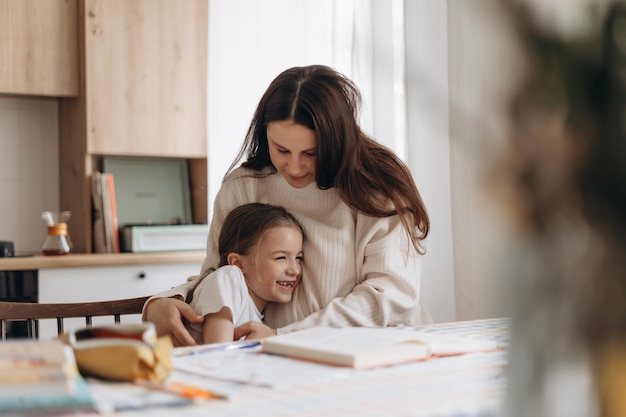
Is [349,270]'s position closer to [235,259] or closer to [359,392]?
[235,259]

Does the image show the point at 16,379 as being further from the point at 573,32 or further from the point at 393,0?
the point at 393,0

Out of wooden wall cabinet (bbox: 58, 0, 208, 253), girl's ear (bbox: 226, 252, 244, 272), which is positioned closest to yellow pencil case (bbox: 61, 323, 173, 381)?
girl's ear (bbox: 226, 252, 244, 272)

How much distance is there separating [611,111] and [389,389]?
0.75m

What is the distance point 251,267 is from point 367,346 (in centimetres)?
73

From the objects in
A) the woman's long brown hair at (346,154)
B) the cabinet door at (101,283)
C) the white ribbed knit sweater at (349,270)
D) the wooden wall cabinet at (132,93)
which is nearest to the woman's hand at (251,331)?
the white ribbed knit sweater at (349,270)

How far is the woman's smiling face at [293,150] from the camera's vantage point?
1834 millimetres

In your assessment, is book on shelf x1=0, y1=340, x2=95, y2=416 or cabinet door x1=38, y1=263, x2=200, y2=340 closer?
book on shelf x1=0, y1=340, x2=95, y2=416

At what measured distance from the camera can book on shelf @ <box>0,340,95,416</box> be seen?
0.75 meters

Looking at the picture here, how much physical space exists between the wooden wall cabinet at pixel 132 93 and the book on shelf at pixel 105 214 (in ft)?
0.14

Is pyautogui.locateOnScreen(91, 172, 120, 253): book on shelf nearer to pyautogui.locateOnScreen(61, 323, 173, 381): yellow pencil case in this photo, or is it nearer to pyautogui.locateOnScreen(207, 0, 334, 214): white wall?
pyautogui.locateOnScreen(207, 0, 334, 214): white wall

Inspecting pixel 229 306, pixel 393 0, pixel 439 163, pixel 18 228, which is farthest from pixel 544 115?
pixel 18 228

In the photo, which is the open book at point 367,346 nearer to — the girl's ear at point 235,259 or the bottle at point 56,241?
the girl's ear at point 235,259

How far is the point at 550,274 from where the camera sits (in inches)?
8.2

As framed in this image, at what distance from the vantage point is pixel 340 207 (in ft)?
6.07
